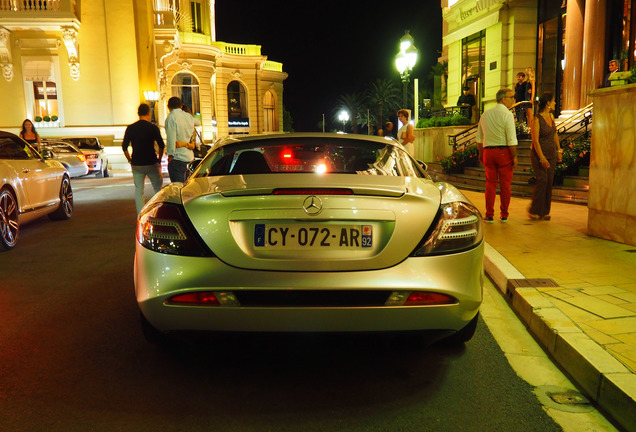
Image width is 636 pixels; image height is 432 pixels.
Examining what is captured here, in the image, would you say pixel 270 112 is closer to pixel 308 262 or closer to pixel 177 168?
pixel 177 168

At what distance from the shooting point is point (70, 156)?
64.8ft

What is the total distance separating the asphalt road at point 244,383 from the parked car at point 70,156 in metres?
16.5

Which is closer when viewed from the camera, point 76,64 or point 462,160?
point 462,160

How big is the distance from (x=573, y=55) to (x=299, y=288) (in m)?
16.0

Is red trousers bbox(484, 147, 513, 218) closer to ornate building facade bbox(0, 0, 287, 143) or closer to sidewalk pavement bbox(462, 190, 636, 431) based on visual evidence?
sidewalk pavement bbox(462, 190, 636, 431)

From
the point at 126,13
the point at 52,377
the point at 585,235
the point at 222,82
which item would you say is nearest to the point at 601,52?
the point at 585,235

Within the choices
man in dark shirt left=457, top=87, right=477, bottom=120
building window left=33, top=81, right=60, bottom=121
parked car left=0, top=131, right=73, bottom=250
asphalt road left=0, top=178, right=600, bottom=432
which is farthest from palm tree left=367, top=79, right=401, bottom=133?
asphalt road left=0, top=178, right=600, bottom=432

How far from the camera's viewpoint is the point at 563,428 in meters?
2.68

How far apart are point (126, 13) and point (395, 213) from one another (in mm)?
29511

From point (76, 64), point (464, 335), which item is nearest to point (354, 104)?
point (76, 64)

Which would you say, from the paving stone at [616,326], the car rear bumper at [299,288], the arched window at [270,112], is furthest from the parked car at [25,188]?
the arched window at [270,112]

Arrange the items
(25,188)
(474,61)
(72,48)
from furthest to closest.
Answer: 1. (72,48)
2. (474,61)
3. (25,188)

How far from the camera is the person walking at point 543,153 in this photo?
8.31 metres

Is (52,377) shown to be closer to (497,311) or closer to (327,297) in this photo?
(327,297)
